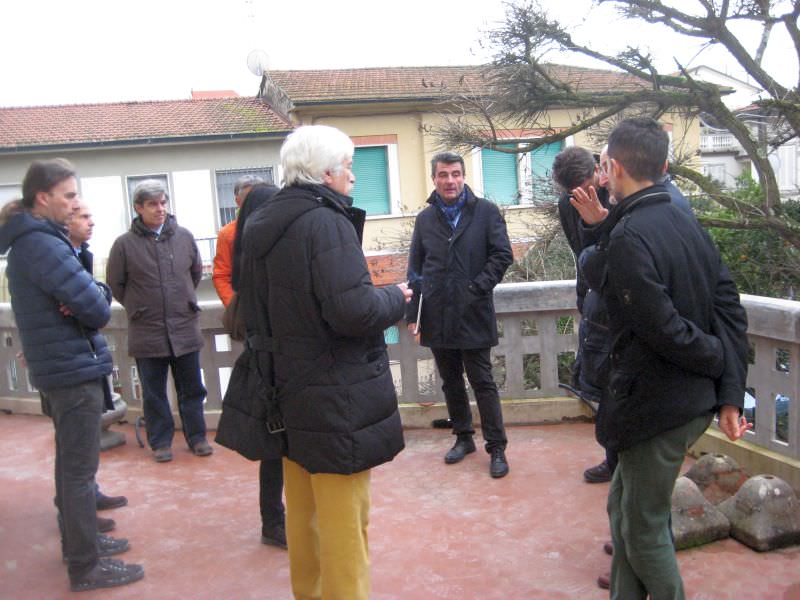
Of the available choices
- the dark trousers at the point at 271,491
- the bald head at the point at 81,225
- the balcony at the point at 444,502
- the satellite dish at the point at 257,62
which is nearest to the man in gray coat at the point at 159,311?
the balcony at the point at 444,502

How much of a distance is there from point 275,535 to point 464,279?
1.83 metres

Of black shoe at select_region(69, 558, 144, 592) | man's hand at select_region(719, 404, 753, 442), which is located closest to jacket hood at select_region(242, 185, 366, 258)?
man's hand at select_region(719, 404, 753, 442)

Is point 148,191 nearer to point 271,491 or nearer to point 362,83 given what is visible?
point 271,491

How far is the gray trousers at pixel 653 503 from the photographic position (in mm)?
2363

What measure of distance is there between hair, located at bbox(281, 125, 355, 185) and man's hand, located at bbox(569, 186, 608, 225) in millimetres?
884

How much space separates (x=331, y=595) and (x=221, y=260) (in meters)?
2.52

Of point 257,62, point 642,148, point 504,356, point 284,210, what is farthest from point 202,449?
point 257,62

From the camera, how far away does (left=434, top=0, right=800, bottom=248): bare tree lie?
698 cm

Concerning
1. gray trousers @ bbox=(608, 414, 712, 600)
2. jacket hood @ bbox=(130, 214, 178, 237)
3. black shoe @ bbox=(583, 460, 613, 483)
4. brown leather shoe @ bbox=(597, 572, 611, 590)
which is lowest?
brown leather shoe @ bbox=(597, 572, 611, 590)

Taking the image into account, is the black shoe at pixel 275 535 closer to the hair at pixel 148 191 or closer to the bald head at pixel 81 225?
the bald head at pixel 81 225

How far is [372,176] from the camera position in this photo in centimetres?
2055

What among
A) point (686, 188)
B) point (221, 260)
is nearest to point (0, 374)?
point (221, 260)

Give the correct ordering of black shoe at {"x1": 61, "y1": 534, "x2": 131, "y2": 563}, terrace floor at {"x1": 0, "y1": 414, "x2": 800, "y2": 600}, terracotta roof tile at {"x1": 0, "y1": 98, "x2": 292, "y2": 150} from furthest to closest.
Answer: terracotta roof tile at {"x1": 0, "y1": 98, "x2": 292, "y2": 150} → black shoe at {"x1": 61, "y1": 534, "x2": 131, "y2": 563} → terrace floor at {"x1": 0, "y1": 414, "x2": 800, "y2": 600}

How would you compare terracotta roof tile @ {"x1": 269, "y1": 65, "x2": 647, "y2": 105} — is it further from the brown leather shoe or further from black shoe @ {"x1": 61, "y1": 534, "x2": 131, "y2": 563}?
the brown leather shoe
